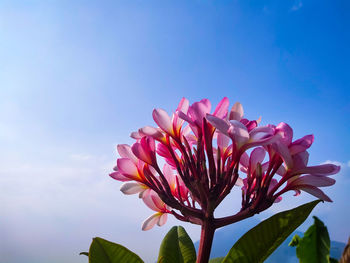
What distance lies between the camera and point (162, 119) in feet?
2.26

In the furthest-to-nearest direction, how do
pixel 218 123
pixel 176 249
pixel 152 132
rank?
pixel 176 249
pixel 152 132
pixel 218 123

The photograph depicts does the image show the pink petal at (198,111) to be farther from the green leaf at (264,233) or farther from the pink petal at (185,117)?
the green leaf at (264,233)

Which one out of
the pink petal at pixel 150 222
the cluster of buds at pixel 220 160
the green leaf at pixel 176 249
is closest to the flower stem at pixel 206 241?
the cluster of buds at pixel 220 160

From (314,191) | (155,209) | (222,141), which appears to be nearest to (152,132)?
(222,141)

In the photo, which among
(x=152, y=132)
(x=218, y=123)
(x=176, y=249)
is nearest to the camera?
(x=218, y=123)

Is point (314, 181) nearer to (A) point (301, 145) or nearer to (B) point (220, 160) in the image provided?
(A) point (301, 145)

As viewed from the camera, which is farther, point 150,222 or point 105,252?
point 150,222

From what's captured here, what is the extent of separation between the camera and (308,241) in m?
A: 0.77

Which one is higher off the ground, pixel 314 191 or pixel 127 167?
pixel 127 167

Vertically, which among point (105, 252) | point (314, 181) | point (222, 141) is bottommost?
point (105, 252)

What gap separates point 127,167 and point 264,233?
12.9 inches

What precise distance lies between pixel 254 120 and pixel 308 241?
1.05ft

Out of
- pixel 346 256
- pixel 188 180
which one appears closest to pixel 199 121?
pixel 188 180

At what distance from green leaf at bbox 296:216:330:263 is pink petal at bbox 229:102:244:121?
313mm
